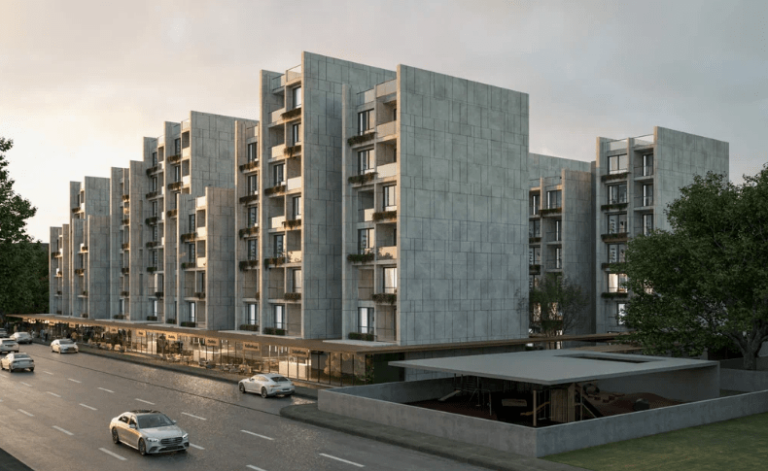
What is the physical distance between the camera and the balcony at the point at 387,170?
4859 cm

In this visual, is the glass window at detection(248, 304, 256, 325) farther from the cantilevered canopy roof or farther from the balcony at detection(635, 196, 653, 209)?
the balcony at detection(635, 196, 653, 209)

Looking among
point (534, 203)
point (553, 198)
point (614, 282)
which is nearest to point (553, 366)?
point (614, 282)

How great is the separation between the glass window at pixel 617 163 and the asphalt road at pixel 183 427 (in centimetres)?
4298

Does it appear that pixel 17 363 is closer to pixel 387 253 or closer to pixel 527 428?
pixel 387 253

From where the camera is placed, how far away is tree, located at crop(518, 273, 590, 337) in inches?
2724

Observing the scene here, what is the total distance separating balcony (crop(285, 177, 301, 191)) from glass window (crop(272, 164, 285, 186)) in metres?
2.14

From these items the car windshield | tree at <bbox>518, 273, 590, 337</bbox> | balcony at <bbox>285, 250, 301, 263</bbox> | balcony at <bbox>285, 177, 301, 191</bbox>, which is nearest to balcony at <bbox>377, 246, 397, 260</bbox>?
balcony at <bbox>285, 250, 301, 263</bbox>

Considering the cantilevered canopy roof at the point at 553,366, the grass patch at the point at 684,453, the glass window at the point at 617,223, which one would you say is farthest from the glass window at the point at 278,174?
the grass patch at the point at 684,453

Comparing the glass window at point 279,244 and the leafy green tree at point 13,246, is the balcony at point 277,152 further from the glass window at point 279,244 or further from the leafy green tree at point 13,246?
the leafy green tree at point 13,246

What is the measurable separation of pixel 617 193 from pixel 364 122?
32.2 metres

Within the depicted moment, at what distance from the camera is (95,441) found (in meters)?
31.1

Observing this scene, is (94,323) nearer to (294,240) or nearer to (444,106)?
(294,240)

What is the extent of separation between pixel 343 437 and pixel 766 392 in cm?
2309

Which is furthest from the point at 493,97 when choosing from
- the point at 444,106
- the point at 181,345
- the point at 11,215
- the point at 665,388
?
the point at 181,345
